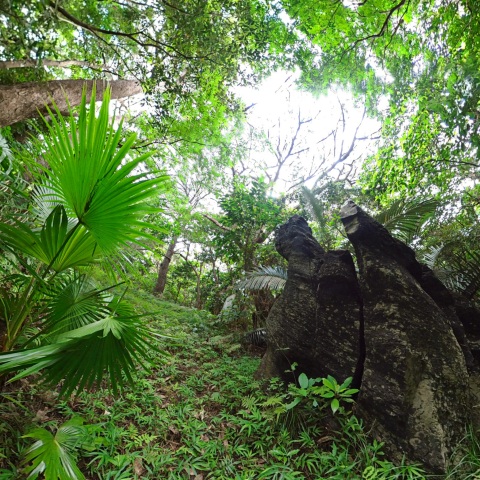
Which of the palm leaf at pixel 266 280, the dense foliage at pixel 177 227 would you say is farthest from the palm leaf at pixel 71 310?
the palm leaf at pixel 266 280

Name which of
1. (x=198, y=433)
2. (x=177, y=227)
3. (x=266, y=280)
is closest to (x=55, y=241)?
(x=198, y=433)

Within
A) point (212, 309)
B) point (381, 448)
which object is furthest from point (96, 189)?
point (212, 309)

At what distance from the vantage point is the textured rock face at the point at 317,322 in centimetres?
302

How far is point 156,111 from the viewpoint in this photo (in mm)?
4816

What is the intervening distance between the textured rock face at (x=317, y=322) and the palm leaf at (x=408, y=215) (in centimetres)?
142

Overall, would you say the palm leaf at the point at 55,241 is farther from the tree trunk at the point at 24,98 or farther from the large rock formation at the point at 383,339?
the tree trunk at the point at 24,98

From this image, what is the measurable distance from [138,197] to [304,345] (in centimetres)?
268

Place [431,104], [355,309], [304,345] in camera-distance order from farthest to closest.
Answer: [431,104], [304,345], [355,309]

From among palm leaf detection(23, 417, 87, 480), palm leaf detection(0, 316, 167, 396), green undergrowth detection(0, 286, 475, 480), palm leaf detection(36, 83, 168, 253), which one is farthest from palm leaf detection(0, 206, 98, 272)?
palm leaf detection(23, 417, 87, 480)

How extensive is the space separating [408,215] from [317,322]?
7.75 feet

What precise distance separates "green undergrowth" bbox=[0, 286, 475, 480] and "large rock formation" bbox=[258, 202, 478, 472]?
0.80 ft

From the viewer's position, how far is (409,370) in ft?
7.80

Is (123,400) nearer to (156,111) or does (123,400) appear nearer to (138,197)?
(138,197)

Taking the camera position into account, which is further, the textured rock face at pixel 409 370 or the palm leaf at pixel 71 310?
the textured rock face at pixel 409 370
